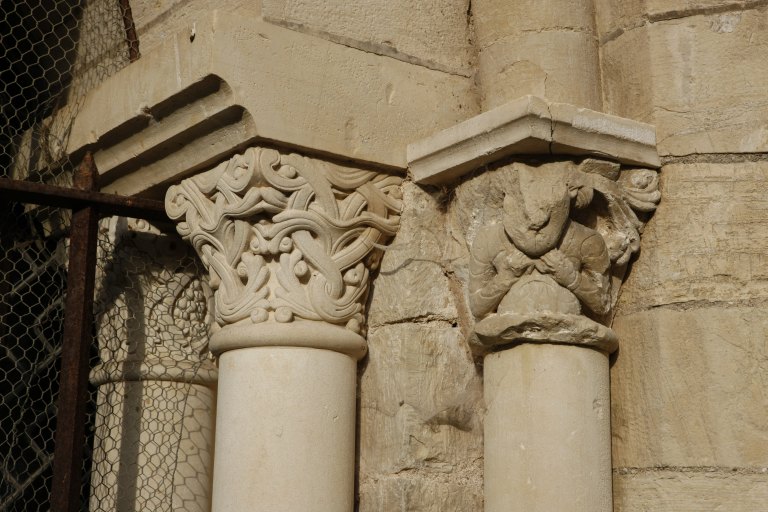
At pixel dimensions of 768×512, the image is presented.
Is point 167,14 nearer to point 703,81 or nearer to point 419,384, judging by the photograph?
point 419,384

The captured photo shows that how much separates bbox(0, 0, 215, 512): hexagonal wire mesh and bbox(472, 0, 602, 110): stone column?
3.25ft

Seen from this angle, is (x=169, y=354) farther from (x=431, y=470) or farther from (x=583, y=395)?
(x=583, y=395)

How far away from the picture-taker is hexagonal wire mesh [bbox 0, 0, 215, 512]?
127 inches

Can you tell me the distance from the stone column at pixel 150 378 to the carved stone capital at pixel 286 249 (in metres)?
0.48

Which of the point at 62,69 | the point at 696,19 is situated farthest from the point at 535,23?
the point at 62,69

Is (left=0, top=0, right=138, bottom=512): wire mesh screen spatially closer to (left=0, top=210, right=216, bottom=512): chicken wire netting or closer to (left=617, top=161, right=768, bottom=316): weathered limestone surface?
(left=0, top=210, right=216, bottom=512): chicken wire netting

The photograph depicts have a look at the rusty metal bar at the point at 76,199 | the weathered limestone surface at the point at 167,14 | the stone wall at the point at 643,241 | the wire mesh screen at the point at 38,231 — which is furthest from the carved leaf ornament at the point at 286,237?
the wire mesh screen at the point at 38,231

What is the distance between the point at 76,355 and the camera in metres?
2.87

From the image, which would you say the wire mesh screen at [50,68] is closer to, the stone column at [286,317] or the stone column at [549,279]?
the stone column at [286,317]

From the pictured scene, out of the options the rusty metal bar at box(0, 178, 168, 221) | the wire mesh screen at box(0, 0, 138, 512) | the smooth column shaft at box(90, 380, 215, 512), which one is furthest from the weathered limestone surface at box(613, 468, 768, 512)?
the wire mesh screen at box(0, 0, 138, 512)

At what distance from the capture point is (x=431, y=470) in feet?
9.09

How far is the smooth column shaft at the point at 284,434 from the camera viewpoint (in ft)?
8.65

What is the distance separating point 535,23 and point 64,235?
5.01ft

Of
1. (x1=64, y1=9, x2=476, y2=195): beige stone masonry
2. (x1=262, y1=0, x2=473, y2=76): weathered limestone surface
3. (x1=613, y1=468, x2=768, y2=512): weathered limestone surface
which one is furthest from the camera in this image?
(x1=262, y1=0, x2=473, y2=76): weathered limestone surface
